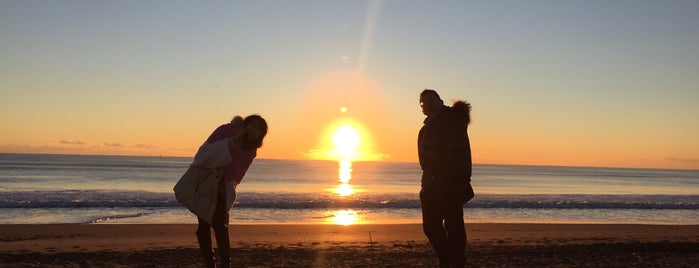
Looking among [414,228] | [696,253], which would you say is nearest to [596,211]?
[414,228]

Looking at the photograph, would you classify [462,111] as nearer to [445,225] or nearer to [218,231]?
[445,225]

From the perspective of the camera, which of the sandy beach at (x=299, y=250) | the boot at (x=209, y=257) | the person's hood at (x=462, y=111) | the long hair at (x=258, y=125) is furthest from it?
the sandy beach at (x=299, y=250)

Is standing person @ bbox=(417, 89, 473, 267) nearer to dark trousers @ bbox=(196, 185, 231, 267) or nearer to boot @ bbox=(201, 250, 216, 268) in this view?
dark trousers @ bbox=(196, 185, 231, 267)

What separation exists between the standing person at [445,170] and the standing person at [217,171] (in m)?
1.31

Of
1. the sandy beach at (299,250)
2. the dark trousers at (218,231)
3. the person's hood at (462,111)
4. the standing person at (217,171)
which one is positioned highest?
the person's hood at (462,111)

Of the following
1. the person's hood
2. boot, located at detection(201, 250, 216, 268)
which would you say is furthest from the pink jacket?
the person's hood

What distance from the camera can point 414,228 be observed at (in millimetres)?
14398

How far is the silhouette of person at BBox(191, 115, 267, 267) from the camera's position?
4.70 meters

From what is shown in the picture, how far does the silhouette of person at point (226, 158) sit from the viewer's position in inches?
185

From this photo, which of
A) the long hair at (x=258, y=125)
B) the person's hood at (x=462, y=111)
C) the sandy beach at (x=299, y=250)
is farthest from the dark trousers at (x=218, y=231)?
the sandy beach at (x=299, y=250)

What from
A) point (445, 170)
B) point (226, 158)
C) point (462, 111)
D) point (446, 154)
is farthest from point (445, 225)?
point (226, 158)

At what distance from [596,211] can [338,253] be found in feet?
57.7

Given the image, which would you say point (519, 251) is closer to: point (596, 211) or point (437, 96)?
point (437, 96)

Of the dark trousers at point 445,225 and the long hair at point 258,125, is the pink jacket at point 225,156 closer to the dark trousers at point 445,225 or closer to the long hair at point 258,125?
the long hair at point 258,125
